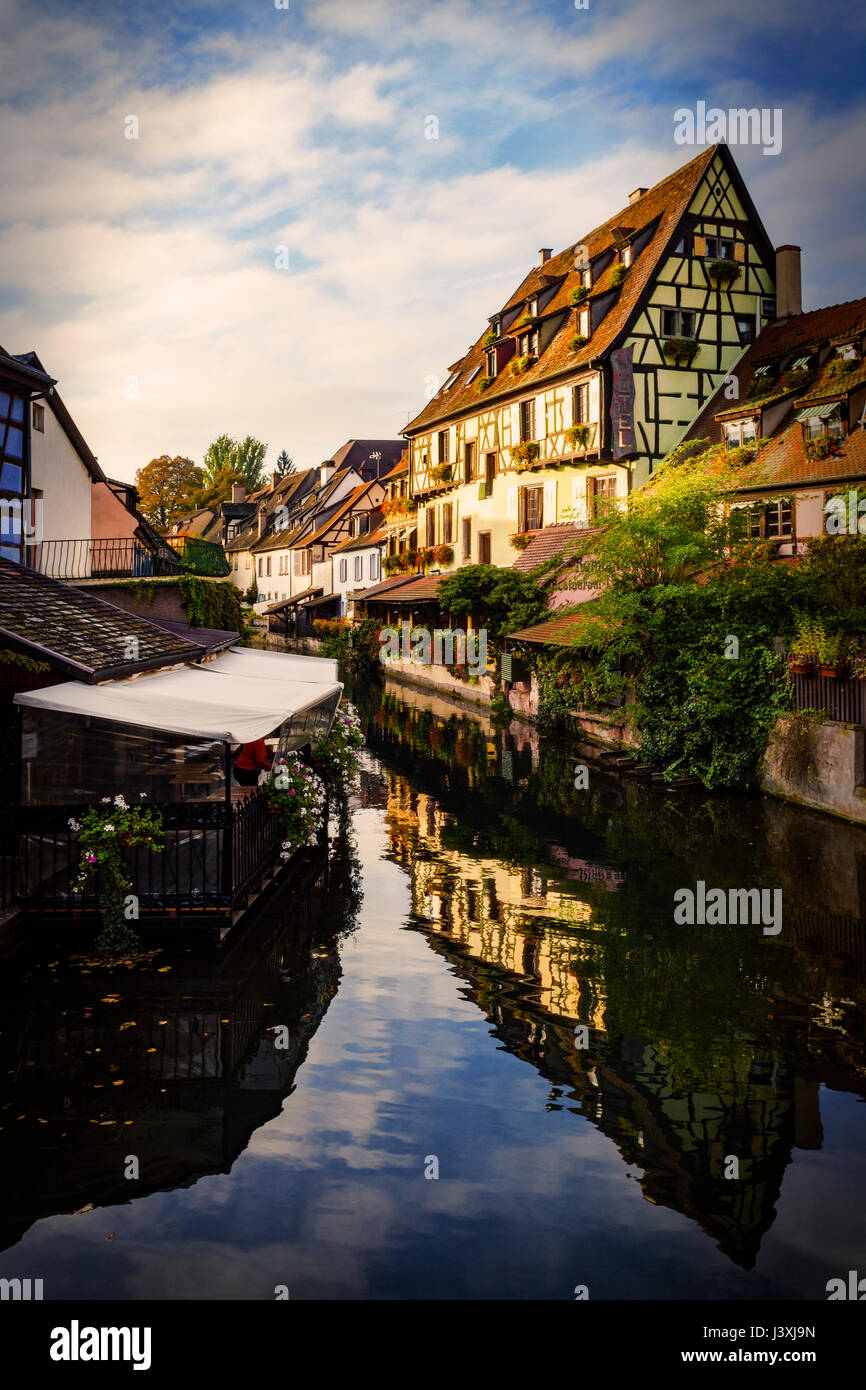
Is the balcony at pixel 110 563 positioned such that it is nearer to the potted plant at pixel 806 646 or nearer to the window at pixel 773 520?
the window at pixel 773 520

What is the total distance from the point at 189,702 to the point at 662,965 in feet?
17.3

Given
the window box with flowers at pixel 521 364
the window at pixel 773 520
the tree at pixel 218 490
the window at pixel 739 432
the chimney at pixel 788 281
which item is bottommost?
the window at pixel 773 520

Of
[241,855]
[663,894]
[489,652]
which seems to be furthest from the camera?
[489,652]

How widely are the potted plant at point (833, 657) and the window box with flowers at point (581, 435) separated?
52.6ft

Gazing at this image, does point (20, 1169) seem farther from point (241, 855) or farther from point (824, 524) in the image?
point (824, 524)

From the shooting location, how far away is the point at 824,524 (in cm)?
2386

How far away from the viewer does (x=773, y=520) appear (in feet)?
83.6

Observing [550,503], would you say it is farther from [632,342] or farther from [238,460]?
[238,460]

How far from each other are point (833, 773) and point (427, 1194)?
1228 centimetres

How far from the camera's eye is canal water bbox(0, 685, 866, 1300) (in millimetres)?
5355

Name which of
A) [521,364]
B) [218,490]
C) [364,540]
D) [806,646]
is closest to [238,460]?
[218,490]

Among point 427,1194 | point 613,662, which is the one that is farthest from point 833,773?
point 427,1194

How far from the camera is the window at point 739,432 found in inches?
1078

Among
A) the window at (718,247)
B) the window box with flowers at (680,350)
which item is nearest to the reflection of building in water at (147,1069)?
the window box with flowers at (680,350)
